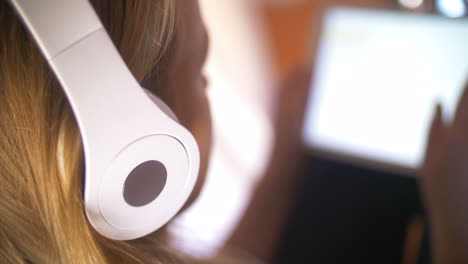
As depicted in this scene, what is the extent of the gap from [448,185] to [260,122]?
354mm

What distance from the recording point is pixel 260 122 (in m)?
0.70

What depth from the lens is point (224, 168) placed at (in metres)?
0.51

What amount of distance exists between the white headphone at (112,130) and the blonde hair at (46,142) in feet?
0.06

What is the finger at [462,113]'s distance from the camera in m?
0.47

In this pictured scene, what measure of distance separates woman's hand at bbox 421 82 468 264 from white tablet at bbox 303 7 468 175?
0.08m

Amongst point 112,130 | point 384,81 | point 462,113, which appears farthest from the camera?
point 384,81

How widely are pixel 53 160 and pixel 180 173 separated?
0.08m

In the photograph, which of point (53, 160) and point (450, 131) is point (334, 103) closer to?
point (450, 131)

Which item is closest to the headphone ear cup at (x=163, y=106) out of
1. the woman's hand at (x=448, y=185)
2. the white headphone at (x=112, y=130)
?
the white headphone at (x=112, y=130)

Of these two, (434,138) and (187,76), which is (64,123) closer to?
(187,76)

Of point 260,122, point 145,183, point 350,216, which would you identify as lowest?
point 350,216

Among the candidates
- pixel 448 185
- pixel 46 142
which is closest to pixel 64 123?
pixel 46 142

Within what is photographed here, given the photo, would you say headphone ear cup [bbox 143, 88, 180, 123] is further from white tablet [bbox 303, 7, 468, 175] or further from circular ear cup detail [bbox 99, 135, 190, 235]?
white tablet [bbox 303, 7, 468, 175]

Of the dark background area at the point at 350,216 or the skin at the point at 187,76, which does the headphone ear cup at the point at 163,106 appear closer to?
the skin at the point at 187,76
